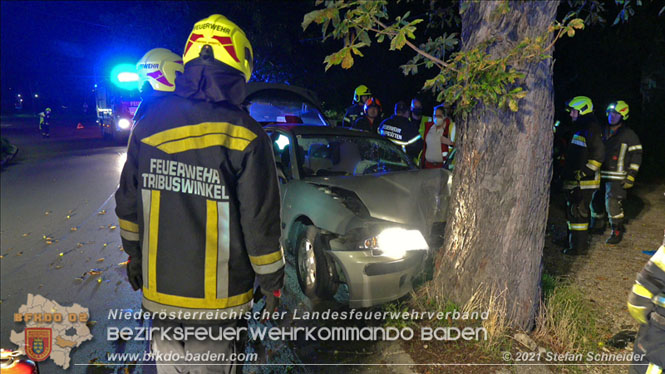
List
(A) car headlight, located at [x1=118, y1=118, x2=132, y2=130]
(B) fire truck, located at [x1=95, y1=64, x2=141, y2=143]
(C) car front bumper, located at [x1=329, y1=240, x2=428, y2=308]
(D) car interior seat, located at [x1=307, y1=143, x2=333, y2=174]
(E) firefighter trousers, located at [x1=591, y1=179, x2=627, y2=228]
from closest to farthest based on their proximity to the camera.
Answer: (C) car front bumper, located at [x1=329, y1=240, x2=428, y2=308]
(D) car interior seat, located at [x1=307, y1=143, x2=333, y2=174]
(E) firefighter trousers, located at [x1=591, y1=179, x2=627, y2=228]
(B) fire truck, located at [x1=95, y1=64, x2=141, y2=143]
(A) car headlight, located at [x1=118, y1=118, x2=132, y2=130]

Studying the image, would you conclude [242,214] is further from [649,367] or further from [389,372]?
[649,367]

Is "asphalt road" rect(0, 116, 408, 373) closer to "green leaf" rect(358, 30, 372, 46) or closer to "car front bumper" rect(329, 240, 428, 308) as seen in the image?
"car front bumper" rect(329, 240, 428, 308)

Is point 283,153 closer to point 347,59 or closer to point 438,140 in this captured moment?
point 347,59

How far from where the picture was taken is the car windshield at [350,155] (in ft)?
16.6

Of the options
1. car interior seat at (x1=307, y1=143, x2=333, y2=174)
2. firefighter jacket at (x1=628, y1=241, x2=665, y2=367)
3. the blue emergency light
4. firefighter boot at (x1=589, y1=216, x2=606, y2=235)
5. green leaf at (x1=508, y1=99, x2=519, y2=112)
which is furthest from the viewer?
the blue emergency light

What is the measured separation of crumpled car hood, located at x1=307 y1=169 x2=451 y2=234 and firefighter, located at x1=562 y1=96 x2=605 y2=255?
2248 mm

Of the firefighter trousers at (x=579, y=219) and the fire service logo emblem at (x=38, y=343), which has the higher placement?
the firefighter trousers at (x=579, y=219)

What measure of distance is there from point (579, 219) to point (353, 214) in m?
3.46

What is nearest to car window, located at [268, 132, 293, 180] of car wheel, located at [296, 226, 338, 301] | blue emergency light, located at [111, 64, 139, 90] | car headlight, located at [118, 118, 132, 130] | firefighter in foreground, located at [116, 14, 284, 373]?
car wheel, located at [296, 226, 338, 301]

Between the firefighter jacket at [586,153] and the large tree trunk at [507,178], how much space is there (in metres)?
2.64

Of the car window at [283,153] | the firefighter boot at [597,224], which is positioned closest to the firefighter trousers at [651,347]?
the car window at [283,153]

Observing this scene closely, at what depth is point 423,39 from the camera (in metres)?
13.3

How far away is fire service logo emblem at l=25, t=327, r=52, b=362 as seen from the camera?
10.0 feet

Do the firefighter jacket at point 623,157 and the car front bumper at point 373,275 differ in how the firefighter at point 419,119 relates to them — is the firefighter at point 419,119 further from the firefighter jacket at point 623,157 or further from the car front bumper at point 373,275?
the car front bumper at point 373,275
